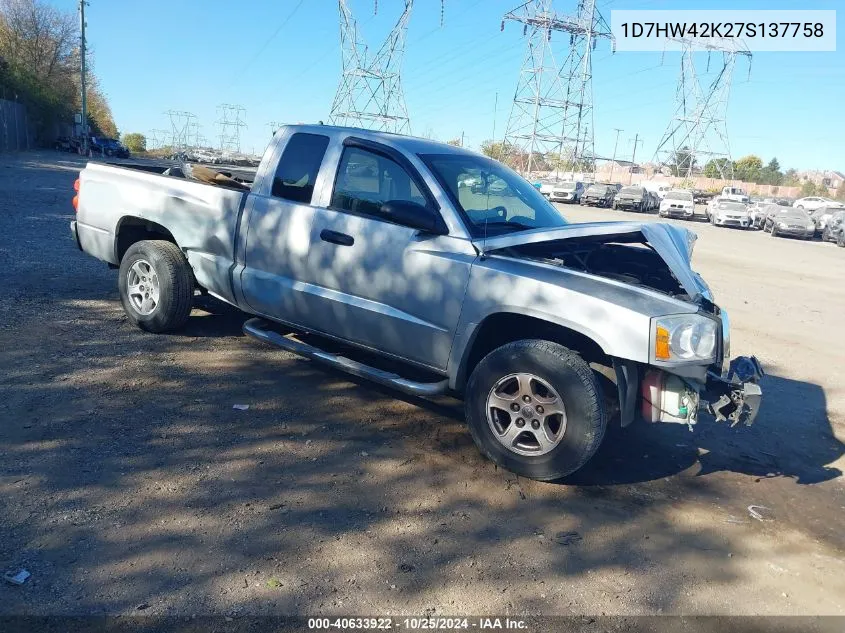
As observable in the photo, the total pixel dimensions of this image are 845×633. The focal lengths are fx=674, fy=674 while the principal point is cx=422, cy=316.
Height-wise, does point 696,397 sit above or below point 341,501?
above

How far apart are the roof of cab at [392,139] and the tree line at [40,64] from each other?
50.7 m

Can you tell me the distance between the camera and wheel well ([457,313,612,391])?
13.3 feet

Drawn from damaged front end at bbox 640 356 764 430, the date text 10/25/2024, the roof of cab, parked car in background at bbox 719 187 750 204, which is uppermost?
parked car in background at bbox 719 187 750 204

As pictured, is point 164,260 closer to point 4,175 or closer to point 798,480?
point 798,480

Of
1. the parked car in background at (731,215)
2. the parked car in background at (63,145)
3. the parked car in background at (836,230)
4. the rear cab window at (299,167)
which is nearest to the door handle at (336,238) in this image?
the rear cab window at (299,167)

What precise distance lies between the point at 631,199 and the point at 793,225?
13481mm

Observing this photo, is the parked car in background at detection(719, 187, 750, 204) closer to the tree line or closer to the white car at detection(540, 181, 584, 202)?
the white car at detection(540, 181, 584, 202)

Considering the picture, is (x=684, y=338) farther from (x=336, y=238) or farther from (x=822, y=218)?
(x=822, y=218)

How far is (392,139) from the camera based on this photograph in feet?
15.6

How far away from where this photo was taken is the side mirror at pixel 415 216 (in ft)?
13.6

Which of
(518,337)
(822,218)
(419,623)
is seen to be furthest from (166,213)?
(822,218)

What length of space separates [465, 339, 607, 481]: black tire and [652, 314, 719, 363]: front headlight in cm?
41

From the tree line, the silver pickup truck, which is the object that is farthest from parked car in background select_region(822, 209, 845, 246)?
the tree line

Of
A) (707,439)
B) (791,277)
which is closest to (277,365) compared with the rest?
(707,439)
